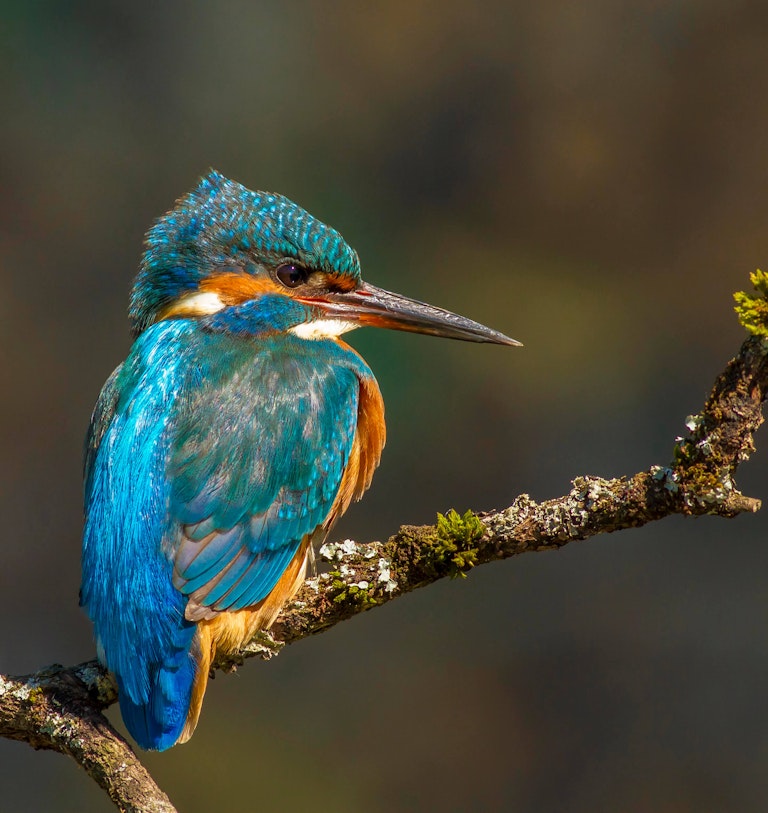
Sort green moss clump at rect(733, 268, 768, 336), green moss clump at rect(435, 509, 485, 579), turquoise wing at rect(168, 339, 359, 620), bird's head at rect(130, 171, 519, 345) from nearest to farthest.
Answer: green moss clump at rect(733, 268, 768, 336)
green moss clump at rect(435, 509, 485, 579)
turquoise wing at rect(168, 339, 359, 620)
bird's head at rect(130, 171, 519, 345)

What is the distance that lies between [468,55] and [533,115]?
1.13 ft

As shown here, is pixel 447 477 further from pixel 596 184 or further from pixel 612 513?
pixel 612 513

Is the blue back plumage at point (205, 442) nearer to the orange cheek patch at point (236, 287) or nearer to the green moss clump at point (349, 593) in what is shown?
the orange cheek patch at point (236, 287)

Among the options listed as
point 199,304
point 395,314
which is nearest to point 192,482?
point 199,304

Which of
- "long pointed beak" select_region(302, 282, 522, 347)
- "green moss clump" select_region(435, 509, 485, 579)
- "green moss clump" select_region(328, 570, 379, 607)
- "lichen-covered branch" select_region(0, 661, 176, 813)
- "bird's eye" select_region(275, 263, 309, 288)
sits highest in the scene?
"bird's eye" select_region(275, 263, 309, 288)

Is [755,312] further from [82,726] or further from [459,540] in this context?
[82,726]

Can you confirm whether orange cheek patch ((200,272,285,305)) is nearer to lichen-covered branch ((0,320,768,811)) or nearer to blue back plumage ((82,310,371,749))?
A: blue back plumage ((82,310,371,749))

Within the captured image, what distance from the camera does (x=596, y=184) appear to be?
3.78m

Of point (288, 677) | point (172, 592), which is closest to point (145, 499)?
point (172, 592)

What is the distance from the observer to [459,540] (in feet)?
5.46

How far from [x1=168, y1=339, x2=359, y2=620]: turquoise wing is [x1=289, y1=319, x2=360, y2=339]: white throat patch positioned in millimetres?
83

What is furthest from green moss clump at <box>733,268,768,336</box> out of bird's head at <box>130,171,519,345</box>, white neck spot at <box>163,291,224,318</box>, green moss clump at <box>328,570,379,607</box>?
white neck spot at <box>163,291,224,318</box>

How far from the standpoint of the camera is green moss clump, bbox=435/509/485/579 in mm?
1653

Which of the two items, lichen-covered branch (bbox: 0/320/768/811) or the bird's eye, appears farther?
the bird's eye
